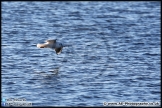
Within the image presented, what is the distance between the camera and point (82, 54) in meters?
30.1

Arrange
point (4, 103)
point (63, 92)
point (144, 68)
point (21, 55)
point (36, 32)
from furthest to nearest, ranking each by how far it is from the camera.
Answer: point (36, 32)
point (21, 55)
point (144, 68)
point (63, 92)
point (4, 103)

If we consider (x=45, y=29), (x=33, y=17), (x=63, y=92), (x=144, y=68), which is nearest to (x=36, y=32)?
(x=45, y=29)

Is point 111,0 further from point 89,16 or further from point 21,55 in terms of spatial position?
point 21,55

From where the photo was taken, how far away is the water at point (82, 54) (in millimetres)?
24688

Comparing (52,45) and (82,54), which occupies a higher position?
(52,45)

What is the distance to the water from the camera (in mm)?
24688

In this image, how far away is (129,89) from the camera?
25.1 m

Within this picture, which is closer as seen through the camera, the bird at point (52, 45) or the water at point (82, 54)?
the water at point (82, 54)

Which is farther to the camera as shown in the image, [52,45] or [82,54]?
[82,54]

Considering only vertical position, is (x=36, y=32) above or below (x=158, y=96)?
below

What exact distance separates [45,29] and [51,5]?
7.92 meters

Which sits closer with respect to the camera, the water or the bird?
the water

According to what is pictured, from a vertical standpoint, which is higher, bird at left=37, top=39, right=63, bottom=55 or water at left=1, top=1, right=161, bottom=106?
bird at left=37, top=39, right=63, bottom=55

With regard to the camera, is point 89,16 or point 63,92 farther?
point 89,16
